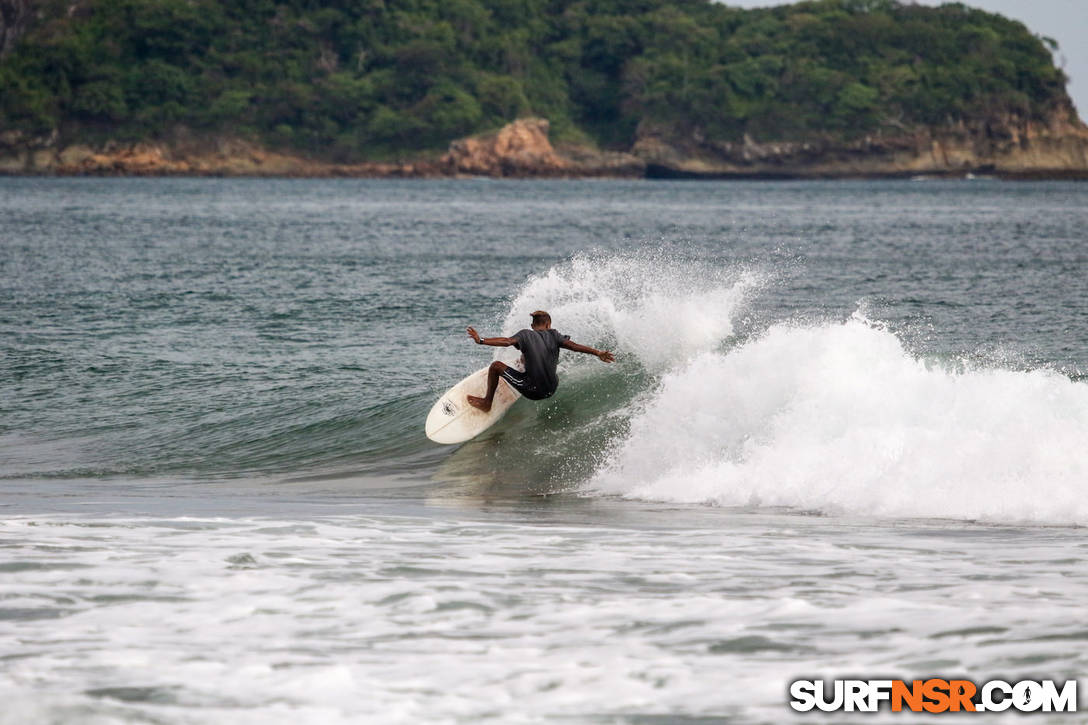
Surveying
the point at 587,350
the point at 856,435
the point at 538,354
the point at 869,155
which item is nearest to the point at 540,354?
the point at 538,354

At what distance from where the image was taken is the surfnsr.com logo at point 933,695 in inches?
241

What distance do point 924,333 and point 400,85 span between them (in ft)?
512

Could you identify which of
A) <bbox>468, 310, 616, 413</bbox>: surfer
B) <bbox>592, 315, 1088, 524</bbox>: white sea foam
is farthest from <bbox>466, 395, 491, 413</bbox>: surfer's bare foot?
<bbox>592, 315, 1088, 524</bbox>: white sea foam

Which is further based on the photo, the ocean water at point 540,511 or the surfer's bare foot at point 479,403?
the surfer's bare foot at point 479,403

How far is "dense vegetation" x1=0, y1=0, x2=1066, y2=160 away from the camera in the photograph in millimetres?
169625

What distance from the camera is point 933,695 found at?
624 cm

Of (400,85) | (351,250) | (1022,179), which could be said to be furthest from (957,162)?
(351,250)

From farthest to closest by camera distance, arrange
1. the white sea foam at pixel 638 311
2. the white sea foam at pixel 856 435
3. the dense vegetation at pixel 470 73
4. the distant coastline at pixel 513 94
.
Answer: the dense vegetation at pixel 470 73 → the distant coastline at pixel 513 94 → the white sea foam at pixel 638 311 → the white sea foam at pixel 856 435

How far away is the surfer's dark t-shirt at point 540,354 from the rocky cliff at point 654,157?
151m

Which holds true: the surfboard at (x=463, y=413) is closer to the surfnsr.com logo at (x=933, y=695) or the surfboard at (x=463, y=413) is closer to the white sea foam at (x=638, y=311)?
the white sea foam at (x=638, y=311)

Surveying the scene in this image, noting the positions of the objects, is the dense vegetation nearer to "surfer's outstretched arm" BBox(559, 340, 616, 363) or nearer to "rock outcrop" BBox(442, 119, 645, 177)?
"rock outcrop" BBox(442, 119, 645, 177)

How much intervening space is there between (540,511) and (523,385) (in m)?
3.30

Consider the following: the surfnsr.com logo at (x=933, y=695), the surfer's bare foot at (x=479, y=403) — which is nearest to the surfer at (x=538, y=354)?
the surfer's bare foot at (x=479, y=403)

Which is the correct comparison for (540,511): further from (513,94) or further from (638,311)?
(513,94)
